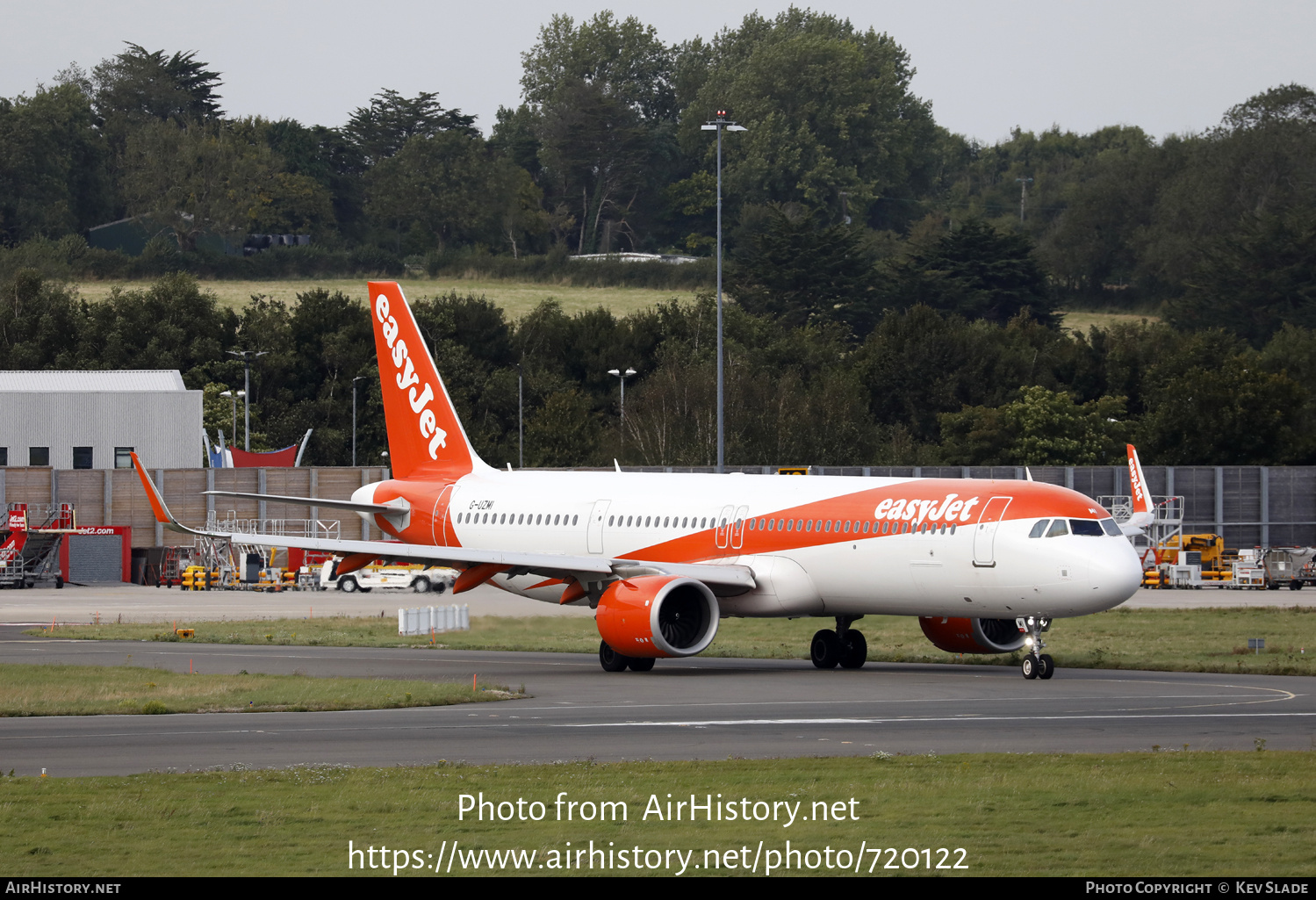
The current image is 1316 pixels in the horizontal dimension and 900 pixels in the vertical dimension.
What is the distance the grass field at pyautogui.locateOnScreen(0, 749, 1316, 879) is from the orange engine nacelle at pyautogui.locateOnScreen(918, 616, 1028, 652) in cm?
1438

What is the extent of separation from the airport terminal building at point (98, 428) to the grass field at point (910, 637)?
1553 inches

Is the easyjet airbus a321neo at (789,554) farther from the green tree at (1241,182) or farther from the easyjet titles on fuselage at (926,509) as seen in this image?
the green tree at (1241,182)

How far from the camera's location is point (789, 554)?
34219 millimetres

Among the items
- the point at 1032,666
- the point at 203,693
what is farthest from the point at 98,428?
the point at 1032,666

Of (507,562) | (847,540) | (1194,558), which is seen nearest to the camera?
(847,540)

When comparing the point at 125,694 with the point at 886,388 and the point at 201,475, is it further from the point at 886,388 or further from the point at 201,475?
the point at 886,388

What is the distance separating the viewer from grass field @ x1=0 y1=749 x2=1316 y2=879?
13797 millimetres

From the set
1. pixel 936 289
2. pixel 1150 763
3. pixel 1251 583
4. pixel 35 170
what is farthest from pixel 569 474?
pixel 35 170

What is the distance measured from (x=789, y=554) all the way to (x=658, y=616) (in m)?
3.34

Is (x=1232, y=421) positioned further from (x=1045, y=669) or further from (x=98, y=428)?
(x=1045, y=669)

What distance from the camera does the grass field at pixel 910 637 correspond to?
36.8 m

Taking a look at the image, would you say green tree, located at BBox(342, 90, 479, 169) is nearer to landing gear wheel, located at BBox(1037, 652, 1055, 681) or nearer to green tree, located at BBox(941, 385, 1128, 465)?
green tree, located at BBox(941, 385, 1128, 465)

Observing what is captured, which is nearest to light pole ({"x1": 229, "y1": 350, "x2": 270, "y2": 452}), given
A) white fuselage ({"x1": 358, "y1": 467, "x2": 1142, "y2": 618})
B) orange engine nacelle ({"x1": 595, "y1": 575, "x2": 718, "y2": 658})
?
white fuselage ({"x1": 358, "y1": 467, "x2": 1142, "y2": 618})

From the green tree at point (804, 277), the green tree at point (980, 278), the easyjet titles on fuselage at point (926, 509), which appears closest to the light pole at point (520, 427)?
the green tree at point (804, 277)
